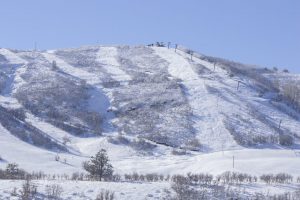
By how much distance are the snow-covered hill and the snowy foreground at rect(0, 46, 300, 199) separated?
21cm

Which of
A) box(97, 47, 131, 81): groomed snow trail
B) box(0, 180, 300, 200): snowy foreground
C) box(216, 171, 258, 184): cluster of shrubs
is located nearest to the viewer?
box(0, 180, 300, 200): snowy foreground

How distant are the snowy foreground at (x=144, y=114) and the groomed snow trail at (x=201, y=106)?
0.19 meters

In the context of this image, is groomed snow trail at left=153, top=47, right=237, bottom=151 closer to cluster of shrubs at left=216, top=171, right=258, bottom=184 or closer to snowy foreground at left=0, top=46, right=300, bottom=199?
snowy foreground at left=0, top=46, right=300, bottom=199

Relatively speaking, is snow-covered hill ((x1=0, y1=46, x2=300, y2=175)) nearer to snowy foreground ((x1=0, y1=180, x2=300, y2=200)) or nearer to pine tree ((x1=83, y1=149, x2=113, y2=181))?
pine tree ((x1=83, y1=149, x2=113, y2=181))

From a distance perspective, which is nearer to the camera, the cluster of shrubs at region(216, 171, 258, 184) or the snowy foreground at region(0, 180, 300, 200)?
the snowy foreground at region(0, 180, 300, 200)

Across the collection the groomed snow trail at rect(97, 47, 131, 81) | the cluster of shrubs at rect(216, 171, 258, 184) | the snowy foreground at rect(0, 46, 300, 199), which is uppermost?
the groomed snow trail at rect(97, 47, 131, 81)

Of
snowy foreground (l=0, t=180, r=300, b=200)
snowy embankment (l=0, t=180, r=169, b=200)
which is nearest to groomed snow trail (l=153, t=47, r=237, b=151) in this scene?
snowy foreground (l=0, t=180, r=300, b=200)

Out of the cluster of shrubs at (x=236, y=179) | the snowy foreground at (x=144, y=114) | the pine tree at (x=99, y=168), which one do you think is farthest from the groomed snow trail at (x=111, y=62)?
the pine tree at (x=99, y=168)

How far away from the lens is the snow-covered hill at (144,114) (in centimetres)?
7844

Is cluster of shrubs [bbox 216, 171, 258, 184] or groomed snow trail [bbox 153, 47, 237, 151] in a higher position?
groomed snow trail [bbox 153, 47, 237, 151]

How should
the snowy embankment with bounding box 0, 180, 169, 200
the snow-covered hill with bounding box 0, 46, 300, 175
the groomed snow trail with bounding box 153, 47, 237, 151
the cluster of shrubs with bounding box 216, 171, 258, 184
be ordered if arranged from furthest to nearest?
the groomed snow trail with bounding box 153, 47, 237, 151 < the snow-covered hill with bounding box 0, 46, 300, 175 < the cluster of shrubs with bounding box 216, 171, 258, 184 < the snowy embankment with bounding box 0, 180, 169, 200

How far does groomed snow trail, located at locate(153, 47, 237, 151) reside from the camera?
104 metres

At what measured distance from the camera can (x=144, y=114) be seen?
4638 inches

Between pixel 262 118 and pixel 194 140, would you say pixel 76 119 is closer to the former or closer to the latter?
pixel 194 140
